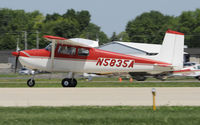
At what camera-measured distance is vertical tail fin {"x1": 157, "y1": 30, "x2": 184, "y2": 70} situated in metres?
21.5

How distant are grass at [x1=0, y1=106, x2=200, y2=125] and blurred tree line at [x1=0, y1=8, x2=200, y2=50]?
252 feet

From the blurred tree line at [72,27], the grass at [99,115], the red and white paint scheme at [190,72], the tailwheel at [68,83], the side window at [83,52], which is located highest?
the blurred tree line at [72,27]

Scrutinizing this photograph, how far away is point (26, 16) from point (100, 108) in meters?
132

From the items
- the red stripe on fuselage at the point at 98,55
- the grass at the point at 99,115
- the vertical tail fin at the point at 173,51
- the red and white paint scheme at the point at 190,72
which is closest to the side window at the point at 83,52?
the red stripe on fuselage at the point at 98,55

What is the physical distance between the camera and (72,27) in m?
105

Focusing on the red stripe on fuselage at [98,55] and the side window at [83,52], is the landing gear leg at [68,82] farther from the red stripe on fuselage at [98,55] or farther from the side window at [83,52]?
the side window at [83,52]

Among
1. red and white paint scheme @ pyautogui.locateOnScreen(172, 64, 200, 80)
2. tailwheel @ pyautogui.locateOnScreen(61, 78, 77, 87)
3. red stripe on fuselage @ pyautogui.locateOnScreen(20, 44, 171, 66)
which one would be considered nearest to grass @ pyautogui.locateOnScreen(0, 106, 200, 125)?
tailwheel @ pyautogui.locateOnScreen(61, 78, 77, 87)

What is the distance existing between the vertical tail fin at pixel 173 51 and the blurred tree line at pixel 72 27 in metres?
67.2

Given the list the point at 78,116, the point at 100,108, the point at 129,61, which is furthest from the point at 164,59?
the point at 78,116

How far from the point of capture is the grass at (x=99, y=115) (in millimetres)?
9453

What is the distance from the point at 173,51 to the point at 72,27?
84.3 metres

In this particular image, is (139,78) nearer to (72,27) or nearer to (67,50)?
(67,50)

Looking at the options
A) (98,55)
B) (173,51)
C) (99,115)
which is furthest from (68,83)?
(99,115)

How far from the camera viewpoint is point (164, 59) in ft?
70.8
